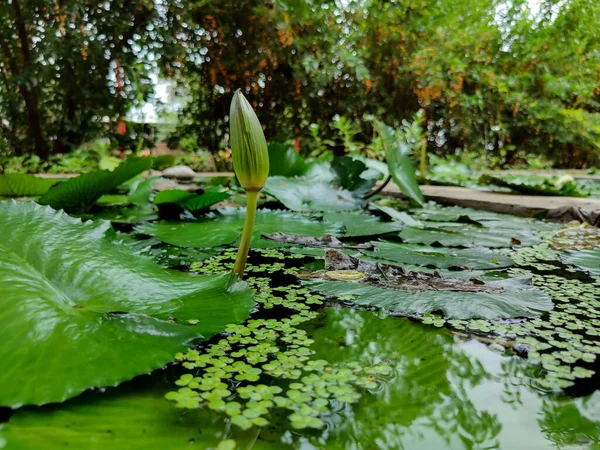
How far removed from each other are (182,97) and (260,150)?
5.14 metres

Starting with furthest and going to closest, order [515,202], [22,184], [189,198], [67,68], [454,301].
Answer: [67,68], [515,202], [22,184], [189,198], [454,301]

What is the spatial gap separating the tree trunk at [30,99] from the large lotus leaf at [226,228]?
3.86 m

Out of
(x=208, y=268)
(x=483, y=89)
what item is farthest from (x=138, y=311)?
(x=483, y=89)

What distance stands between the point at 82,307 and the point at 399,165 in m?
1.13

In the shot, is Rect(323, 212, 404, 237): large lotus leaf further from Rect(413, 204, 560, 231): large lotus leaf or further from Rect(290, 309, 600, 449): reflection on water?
Rect(290, 309, 600, 449): reflection on water

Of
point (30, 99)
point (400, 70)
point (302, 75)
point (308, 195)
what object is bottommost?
point (308, 195)

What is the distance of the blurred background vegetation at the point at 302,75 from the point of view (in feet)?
14.1

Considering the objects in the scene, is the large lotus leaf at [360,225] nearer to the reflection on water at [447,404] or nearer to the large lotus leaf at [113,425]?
the reflection on water at [447,404]

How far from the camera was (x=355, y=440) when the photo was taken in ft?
1.18

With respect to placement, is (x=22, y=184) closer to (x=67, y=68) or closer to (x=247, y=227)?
(x=247, y=227)

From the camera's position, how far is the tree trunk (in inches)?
164

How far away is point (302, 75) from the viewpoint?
4688 mm

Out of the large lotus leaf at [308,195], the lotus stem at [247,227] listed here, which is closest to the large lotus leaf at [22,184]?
the large lotus leaf at [308,195]

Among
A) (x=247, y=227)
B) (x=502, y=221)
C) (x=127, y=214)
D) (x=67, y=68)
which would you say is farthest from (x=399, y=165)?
(x=67, y=68)
